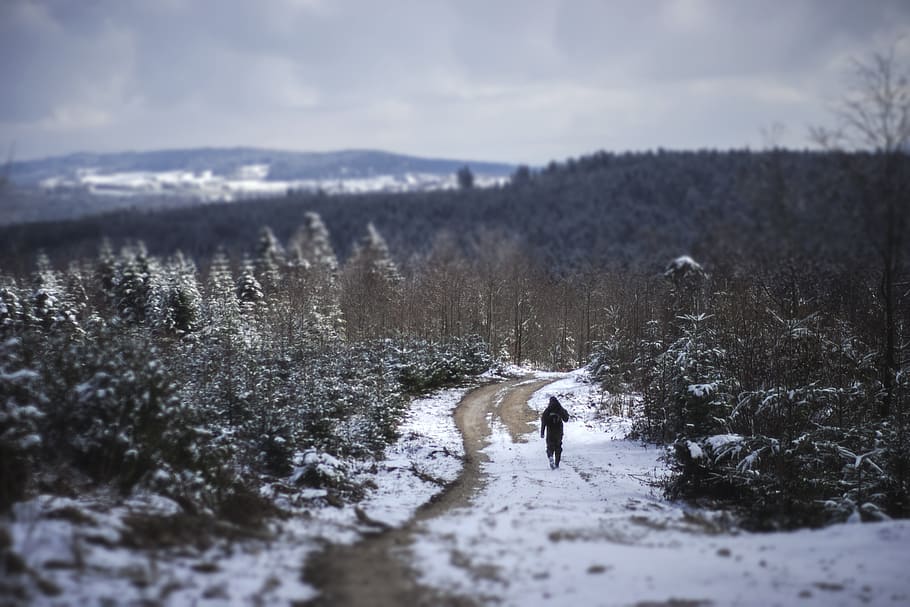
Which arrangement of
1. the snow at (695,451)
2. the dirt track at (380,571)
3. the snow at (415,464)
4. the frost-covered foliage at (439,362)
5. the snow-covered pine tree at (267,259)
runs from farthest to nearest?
the snow-covered pine tree at (267,259), the frost-covered foliage at (439,362), the snow at (695,451), the snow at (415,464), the dirt track at (380,571)

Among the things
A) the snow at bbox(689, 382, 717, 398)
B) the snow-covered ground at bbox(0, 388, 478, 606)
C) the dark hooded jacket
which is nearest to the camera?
the snow-covered ground at bbox(0, 388, 478, 606)

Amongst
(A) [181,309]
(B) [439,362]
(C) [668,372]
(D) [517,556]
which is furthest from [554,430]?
(A) [181,309]

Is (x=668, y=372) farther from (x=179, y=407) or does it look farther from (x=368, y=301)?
(x=368, y=301)

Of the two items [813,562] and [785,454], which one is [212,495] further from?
[785,454]

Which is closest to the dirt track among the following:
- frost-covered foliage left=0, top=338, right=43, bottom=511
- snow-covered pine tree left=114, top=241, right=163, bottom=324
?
frost-covered foliage left=0, top=338, right=43, bottom=511

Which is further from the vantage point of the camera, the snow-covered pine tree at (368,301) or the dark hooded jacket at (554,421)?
the snow-covered pine tree at (368,301)

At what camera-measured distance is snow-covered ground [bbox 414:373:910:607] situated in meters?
6.68

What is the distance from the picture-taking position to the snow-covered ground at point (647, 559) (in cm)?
668

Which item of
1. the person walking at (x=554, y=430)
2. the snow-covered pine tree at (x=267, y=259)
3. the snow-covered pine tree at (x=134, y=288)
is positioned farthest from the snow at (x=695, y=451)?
the snow-covered pine tree at (x=267, y=259)

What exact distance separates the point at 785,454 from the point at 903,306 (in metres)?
8.32

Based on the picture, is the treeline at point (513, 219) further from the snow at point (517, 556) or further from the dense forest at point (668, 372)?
the snow at point (517, 556)

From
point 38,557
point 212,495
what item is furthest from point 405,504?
point 38,557

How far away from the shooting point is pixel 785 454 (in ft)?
43.7

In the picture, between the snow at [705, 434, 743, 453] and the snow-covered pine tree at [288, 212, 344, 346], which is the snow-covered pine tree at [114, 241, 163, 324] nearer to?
the snow-covered pine tree at [288, 212, 344, 346]
